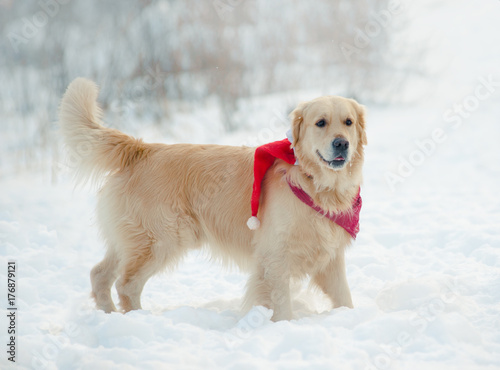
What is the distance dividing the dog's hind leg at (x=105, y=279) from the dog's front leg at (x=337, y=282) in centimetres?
174

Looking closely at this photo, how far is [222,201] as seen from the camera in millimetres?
3607

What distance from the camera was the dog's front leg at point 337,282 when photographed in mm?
3527

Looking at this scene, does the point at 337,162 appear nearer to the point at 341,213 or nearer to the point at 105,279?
the point at 341,213

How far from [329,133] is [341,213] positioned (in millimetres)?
625

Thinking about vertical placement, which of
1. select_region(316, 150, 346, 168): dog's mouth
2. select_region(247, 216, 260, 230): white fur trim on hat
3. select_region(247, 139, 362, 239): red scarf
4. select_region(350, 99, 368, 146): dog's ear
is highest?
select_region(350, 99, 368, 146): dog's ear

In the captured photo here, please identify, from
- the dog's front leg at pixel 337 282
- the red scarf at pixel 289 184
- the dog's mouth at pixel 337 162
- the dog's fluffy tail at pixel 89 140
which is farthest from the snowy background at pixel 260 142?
the dog's mouth at pixel 337 162

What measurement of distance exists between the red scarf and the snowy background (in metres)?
0.66

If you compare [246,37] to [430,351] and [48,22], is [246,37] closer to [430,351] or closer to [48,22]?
[48,22]

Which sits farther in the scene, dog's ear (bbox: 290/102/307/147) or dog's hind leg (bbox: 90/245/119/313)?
dog's hind leg (bbox: 90/245/119/313)

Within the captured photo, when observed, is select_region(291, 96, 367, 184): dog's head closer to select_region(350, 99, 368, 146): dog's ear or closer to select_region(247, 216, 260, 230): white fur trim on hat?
select_region(350, 99, 368, 146): dog's ear
